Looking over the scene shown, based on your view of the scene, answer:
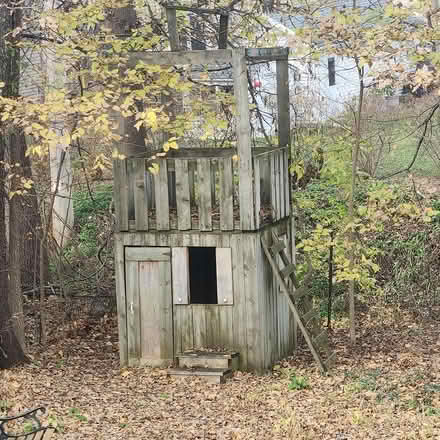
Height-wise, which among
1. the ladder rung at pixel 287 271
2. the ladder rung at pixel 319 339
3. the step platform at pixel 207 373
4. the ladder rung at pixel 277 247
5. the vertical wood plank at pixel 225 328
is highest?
the ladder rung at pixel 277 247

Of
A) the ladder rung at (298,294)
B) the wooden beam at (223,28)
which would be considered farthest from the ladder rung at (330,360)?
the wooden beam at (223,28)

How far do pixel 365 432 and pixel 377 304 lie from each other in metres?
6.88

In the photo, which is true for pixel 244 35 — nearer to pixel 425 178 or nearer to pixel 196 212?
pixel 196 212

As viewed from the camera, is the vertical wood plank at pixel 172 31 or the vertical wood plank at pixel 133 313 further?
the vertical wood plank at pixel 172 31

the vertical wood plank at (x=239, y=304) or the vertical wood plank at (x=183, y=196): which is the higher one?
the vertical wood plank at (x=183, y=196)

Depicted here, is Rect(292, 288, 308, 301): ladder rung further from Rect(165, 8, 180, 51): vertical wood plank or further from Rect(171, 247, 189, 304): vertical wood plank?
Rect(165, 8, 180, 51): vertical wood plank

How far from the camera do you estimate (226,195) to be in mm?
11344

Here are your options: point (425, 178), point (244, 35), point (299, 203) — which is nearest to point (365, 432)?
point (299, 203)

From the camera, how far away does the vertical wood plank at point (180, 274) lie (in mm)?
11547

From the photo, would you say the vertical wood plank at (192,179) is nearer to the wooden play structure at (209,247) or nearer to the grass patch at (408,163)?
the wooden play structure at (209,247)

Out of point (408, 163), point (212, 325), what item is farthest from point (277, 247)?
point (408, 163)

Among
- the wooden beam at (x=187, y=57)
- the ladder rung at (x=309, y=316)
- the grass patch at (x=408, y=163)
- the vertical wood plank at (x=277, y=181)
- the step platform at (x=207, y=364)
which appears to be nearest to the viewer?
the wooden beam at (x=187, y=57)

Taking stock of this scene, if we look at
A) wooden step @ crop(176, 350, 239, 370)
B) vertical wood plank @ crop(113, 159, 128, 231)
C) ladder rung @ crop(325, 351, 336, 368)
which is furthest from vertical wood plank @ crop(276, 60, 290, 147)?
wooden step @ crop(176, 350, 239, 370)

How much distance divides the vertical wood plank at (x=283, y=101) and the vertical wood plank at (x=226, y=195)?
1.62 metres
